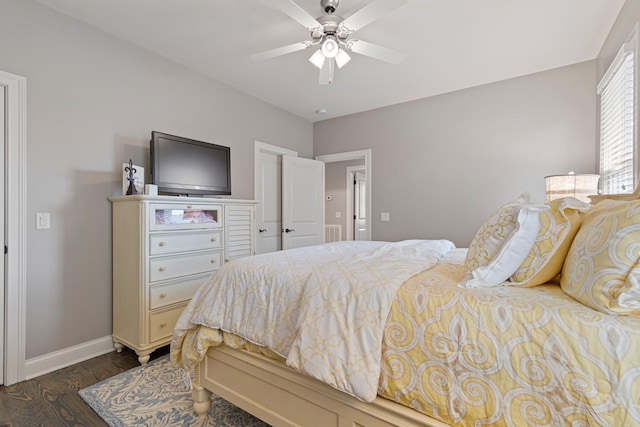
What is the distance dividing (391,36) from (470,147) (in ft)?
5.71

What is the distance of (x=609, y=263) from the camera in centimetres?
80

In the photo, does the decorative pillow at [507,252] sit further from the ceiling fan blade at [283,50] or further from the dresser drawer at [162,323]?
the dresser drawer at [162,323]

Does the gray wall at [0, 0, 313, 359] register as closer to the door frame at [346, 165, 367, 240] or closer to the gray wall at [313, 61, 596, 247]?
the gray wall at [313, 61, 596, 247]

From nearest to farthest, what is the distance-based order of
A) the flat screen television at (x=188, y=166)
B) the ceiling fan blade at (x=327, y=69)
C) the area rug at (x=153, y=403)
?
the area rug at (x=153, y=403) → the ceiling fan blade at (x=327, y=69) → the flat screen television at (x=188, y=166)

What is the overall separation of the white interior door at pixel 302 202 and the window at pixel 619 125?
10.5 ft

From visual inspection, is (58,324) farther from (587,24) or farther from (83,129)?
(587,24)

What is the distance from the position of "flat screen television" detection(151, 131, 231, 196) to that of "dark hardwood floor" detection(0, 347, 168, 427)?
143 centimetres

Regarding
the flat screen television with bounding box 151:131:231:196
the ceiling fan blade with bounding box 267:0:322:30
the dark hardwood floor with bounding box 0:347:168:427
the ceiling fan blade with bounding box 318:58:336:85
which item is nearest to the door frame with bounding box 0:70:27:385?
the dark hardwood floor with bounding box 0:347:168:427

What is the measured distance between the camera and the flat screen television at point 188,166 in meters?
2.49

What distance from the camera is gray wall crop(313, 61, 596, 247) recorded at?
2969mm

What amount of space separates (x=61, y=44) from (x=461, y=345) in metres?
3.21

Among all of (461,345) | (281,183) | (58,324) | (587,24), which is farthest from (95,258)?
(587,24)

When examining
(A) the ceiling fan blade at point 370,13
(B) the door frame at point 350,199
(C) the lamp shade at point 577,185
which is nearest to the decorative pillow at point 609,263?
(A) the ceiling fan blade at point 370,13

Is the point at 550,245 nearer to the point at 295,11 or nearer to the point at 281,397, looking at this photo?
the point at 281,397
